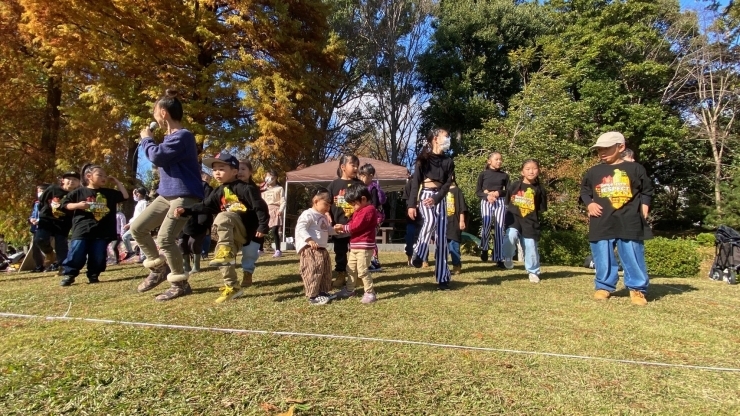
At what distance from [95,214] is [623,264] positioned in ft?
21.7

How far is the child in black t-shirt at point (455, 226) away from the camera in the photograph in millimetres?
6562

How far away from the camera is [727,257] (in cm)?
737

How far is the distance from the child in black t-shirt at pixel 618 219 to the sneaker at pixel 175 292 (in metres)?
4.40

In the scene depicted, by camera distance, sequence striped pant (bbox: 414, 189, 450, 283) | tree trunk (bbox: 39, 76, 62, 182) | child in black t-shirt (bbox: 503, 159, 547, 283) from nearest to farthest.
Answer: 1. striped pant (bbox: 414, 189, 450, 283)
2. child in black t-shirt (bbox: 503, 159, 547, 283)
3. tree trunk (bbox: 39, 76, 62, 182)

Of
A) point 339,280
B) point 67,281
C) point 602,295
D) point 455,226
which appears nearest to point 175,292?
point 339,280

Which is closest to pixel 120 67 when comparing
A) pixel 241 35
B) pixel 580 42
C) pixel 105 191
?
pixel 241 35

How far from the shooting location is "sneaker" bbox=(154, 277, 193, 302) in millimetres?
4141

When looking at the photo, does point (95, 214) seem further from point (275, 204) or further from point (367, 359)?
point (367, 359)

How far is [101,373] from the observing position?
2.32 meters

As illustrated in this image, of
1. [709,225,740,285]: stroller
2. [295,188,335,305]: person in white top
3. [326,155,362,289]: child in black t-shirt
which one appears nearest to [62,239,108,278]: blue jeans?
[326,155,362,289]: child in black t-shirt

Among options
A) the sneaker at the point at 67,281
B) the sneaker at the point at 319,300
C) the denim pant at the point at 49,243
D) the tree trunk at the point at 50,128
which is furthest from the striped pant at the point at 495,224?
the tree trunk at the point at 50,128

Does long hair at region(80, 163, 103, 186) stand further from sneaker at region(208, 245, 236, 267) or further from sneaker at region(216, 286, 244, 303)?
sneaker at region(216, 286, 244, 303)

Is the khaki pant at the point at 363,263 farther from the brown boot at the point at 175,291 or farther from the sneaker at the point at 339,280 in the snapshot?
the brown boot at the point at 175,291

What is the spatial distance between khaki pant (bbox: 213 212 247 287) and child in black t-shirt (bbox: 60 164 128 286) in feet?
6.99
